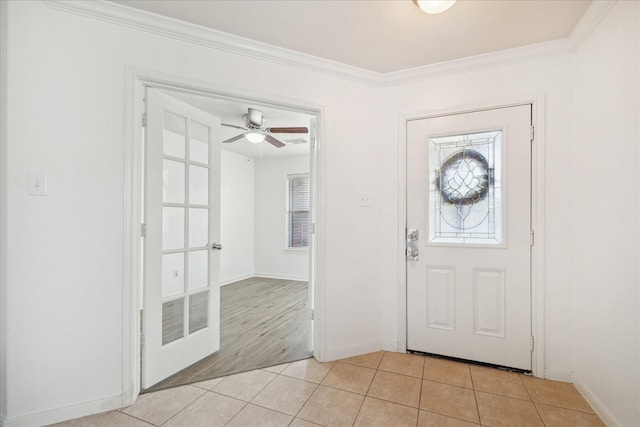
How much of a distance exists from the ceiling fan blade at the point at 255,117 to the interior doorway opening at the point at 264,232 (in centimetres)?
7

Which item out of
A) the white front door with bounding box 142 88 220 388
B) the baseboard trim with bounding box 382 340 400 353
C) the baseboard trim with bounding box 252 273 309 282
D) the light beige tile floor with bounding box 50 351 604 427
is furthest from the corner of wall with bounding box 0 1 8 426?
the baseboard trim with bounding box 252 273 309 282

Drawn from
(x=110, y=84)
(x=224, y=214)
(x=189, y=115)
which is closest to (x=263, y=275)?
(x=224, y=214)

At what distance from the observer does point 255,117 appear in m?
3.29

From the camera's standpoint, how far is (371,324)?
244cm

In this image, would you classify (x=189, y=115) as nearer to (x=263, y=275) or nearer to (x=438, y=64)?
(x=438, y=64)

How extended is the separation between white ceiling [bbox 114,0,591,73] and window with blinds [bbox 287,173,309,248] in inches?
143

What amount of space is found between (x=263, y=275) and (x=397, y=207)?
4.15 meters

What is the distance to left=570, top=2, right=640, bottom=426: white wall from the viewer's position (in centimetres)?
141

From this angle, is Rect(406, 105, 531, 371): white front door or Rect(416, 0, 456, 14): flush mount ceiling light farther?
Rect(406, 105, 531, 371): white front door

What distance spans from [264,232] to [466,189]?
4.42 meters

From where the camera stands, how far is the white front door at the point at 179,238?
6.23ft

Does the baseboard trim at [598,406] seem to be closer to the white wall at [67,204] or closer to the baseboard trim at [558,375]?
the baseboard trim at [558,375]

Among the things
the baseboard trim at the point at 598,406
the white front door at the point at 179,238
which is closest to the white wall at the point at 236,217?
the white front door at the point at 179,238

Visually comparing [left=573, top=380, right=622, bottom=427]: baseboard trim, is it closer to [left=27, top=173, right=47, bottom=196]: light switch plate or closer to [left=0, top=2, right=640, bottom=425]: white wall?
[left=0, top=2, right=640, bottom=425]: white wall
